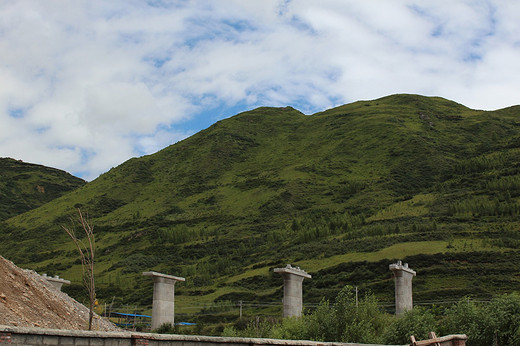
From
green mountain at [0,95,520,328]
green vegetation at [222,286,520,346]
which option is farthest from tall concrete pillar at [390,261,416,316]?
green mountain at [0,95,520,328]

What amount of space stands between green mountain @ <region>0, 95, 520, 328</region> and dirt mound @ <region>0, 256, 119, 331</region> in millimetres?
23773

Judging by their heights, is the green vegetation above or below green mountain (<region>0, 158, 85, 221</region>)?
below

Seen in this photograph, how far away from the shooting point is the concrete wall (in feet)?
22.3

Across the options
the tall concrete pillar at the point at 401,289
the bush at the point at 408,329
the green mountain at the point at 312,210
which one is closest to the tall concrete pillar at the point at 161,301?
the bush at the point at 408,329

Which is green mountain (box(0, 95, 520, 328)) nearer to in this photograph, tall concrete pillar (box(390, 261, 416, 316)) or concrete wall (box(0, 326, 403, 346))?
tall concrete pillar (box(390, 261, 416, 316))

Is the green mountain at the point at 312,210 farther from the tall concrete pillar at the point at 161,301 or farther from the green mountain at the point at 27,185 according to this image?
the green mountain at the point at 27,185

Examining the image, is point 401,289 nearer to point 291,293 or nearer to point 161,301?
point 291,293

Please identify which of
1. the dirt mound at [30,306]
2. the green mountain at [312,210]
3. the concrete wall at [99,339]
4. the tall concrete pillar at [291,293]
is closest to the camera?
the concrete wall at [99,339]

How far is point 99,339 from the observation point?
7387 millimetres

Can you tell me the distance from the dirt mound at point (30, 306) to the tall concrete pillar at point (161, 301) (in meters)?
2.42

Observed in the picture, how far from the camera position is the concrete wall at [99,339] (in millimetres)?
6805

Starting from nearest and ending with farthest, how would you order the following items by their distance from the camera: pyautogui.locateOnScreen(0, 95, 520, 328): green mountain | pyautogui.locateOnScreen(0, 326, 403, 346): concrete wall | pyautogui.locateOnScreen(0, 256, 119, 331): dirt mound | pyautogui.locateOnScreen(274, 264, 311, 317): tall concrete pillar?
pyautogui.locateOnScreen(0, 326, 403, 346): concrete wall, pyautogui.locateOnScreen(0, 256, 119, 331): dirt mound, pyautogui.locateOnScreen(274, 264, 311, 317): tall concrete pillar, pyautogui.locateOnScreen(0, 95, 520, 328): green mountain

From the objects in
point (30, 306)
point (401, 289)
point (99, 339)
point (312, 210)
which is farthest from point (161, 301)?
point (312, 210)

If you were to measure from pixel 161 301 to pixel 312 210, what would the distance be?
70.0m
